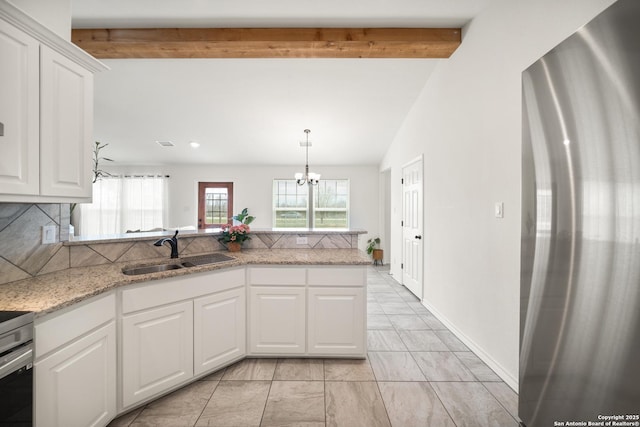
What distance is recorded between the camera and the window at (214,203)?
6773 mm

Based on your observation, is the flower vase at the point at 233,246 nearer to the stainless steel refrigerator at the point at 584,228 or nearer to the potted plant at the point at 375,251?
the stainless steel refrigerator at the point at 584,228

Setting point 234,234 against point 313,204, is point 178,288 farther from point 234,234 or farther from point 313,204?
point 313,204

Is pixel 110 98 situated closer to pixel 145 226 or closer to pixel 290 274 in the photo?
pixel 145 226

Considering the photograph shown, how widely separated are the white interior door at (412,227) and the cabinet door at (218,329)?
2569 mm

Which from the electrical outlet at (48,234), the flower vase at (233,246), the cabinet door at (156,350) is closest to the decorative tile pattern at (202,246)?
the flower vase at (233,246)

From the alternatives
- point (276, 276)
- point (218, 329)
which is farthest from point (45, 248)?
point (276, 276)

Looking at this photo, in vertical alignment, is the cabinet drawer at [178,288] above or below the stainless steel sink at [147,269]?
below

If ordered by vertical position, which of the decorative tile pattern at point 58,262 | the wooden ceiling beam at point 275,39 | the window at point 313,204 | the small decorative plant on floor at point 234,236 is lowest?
the decorative tile pattern at point 58,262

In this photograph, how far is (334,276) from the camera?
2186mm

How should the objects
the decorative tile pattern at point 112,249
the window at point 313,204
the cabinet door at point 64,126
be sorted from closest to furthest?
the cabinet door at point 64,126
the decorative tile pattern at point 112,249
the window at point 313,204

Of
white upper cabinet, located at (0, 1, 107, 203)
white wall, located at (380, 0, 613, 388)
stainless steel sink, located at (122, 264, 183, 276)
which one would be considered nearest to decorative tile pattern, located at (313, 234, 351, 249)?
white wall, located at (380, 0, 613, 388)

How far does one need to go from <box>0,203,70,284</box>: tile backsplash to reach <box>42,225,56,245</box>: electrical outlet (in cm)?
2

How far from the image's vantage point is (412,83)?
3.66 metres

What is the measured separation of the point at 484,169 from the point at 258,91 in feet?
10.4
